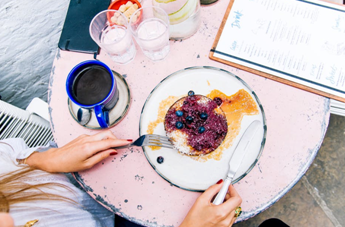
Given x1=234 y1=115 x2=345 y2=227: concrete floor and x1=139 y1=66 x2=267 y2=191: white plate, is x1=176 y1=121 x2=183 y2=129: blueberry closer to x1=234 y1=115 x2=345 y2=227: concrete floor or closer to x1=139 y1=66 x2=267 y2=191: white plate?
x1=139 y1=66 x2=267 y2=191: white plate

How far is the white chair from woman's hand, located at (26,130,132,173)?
0.48m

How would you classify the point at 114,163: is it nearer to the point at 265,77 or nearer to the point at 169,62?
the point at 169,62

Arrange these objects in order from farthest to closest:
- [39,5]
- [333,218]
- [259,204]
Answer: [333,218] < [39,5] < [259,204]

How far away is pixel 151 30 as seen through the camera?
859 mm

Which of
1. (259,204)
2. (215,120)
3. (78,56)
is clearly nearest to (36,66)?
(78,56)

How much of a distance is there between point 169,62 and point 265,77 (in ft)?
1.18

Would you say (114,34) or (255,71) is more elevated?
(114,34)

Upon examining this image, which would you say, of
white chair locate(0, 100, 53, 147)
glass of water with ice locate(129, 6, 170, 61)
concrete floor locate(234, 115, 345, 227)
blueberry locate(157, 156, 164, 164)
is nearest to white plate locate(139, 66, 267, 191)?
blueberry locate(157, 156, 164, 164)

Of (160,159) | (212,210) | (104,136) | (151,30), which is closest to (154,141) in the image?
(160,159)

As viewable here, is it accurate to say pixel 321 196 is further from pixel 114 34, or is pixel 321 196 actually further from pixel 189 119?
pixel 114 34

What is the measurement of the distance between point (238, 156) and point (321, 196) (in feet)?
3.96

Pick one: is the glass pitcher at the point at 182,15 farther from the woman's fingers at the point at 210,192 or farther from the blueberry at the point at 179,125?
the woman's fingers at the point at 210,192

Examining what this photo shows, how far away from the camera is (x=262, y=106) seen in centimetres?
79

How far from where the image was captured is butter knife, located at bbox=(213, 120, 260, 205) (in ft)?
2.34
